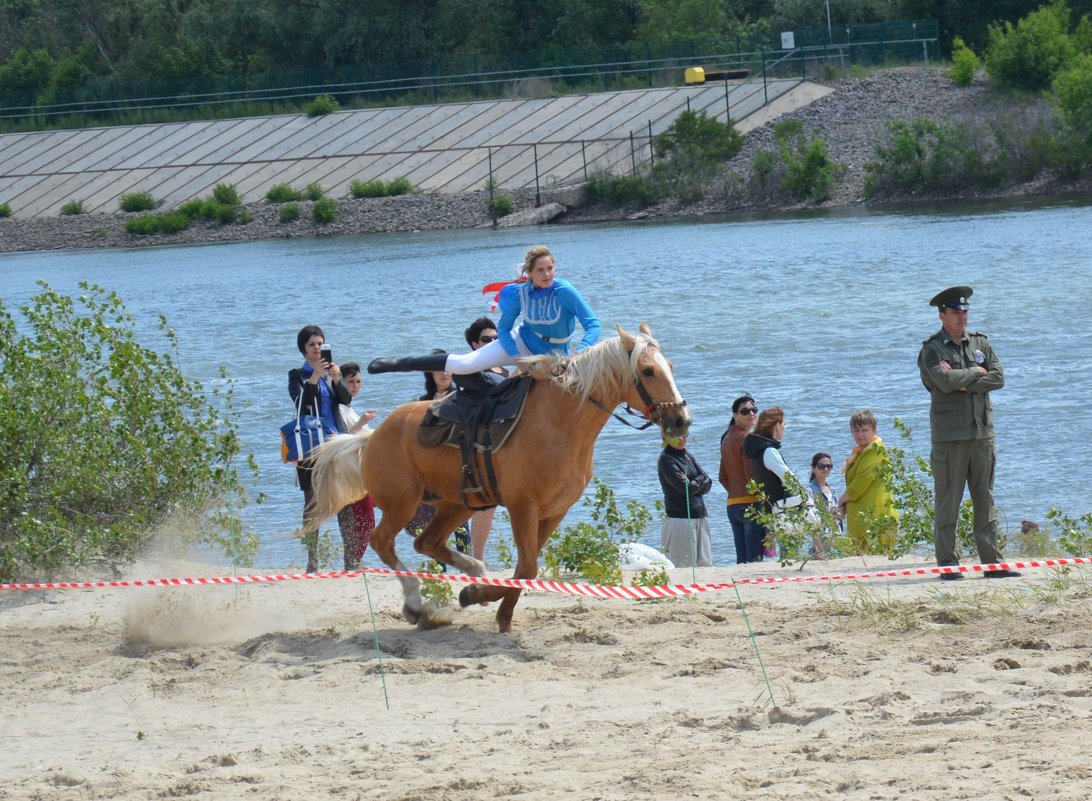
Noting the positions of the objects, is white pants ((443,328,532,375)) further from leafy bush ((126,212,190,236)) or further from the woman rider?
leafy bush ((126,212,190,236))

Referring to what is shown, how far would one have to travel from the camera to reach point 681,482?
40.2 feet

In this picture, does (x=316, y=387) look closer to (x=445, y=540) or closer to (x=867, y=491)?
(x=445, y=540)

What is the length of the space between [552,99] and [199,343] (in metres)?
33.6

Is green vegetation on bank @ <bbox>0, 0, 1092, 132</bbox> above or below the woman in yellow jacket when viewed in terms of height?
above

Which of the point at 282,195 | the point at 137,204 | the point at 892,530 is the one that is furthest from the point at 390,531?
the point at 137,204

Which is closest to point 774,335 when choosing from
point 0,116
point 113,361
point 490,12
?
point 113,361

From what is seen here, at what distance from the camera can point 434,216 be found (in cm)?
5781

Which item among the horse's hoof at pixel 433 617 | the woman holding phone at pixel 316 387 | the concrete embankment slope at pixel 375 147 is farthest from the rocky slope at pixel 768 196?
the horse's hoof at pixel 433 617

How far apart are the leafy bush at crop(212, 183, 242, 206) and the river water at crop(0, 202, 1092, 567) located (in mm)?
4673

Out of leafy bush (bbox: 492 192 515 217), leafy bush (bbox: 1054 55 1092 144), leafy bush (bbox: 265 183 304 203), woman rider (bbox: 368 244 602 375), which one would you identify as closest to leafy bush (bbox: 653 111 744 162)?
leafy bush (bbox: 492 192 515 217)

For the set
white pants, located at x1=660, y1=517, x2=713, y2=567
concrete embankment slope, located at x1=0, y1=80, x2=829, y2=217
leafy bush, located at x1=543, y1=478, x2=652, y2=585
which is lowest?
white pants, located at x1=660, y1=517, x2=713, y2=567

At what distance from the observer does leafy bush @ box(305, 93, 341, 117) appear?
2756 inches

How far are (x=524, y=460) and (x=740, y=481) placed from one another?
4.26 meters

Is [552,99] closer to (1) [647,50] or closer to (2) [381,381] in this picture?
(1) [647,50]
